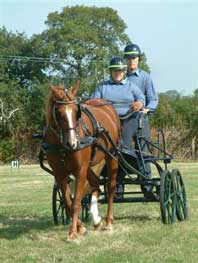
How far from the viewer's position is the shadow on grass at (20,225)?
28.2ft

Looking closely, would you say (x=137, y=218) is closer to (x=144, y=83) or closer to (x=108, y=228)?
(x=108, y=228)

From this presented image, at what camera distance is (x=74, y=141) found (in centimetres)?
736

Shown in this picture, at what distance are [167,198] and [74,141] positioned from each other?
92.5 inches

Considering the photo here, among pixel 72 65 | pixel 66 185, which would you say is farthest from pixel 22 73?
pixel 66 185

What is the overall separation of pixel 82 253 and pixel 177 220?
2.95m

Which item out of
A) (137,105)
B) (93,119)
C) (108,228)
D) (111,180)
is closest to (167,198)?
(111,180)

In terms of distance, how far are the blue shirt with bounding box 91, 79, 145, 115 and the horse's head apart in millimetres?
1738

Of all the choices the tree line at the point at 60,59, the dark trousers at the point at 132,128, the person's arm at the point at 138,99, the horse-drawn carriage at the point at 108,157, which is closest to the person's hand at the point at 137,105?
the person's arm at the point at 138,99

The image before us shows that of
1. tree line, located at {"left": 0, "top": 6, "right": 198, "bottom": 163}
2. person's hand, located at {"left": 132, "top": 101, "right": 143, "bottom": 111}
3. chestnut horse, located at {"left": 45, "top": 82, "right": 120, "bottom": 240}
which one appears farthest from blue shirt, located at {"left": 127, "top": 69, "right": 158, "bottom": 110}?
tree line, located at {"left": 0, "top": 6, "right": 198, "bottom": 163}

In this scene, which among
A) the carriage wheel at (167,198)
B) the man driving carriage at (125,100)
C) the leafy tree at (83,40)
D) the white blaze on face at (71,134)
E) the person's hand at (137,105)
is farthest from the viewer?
the leafy tree at (83,40)

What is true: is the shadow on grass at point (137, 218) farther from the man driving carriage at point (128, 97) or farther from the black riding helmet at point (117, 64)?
the black riding helmet at point (117, 64)

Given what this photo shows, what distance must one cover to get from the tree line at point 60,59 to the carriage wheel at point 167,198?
33093mm

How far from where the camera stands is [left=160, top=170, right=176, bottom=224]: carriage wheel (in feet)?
29.1

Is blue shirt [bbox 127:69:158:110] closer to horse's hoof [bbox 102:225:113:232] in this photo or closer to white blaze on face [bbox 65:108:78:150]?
horse's hoof [bbox 102:225:113:232]
